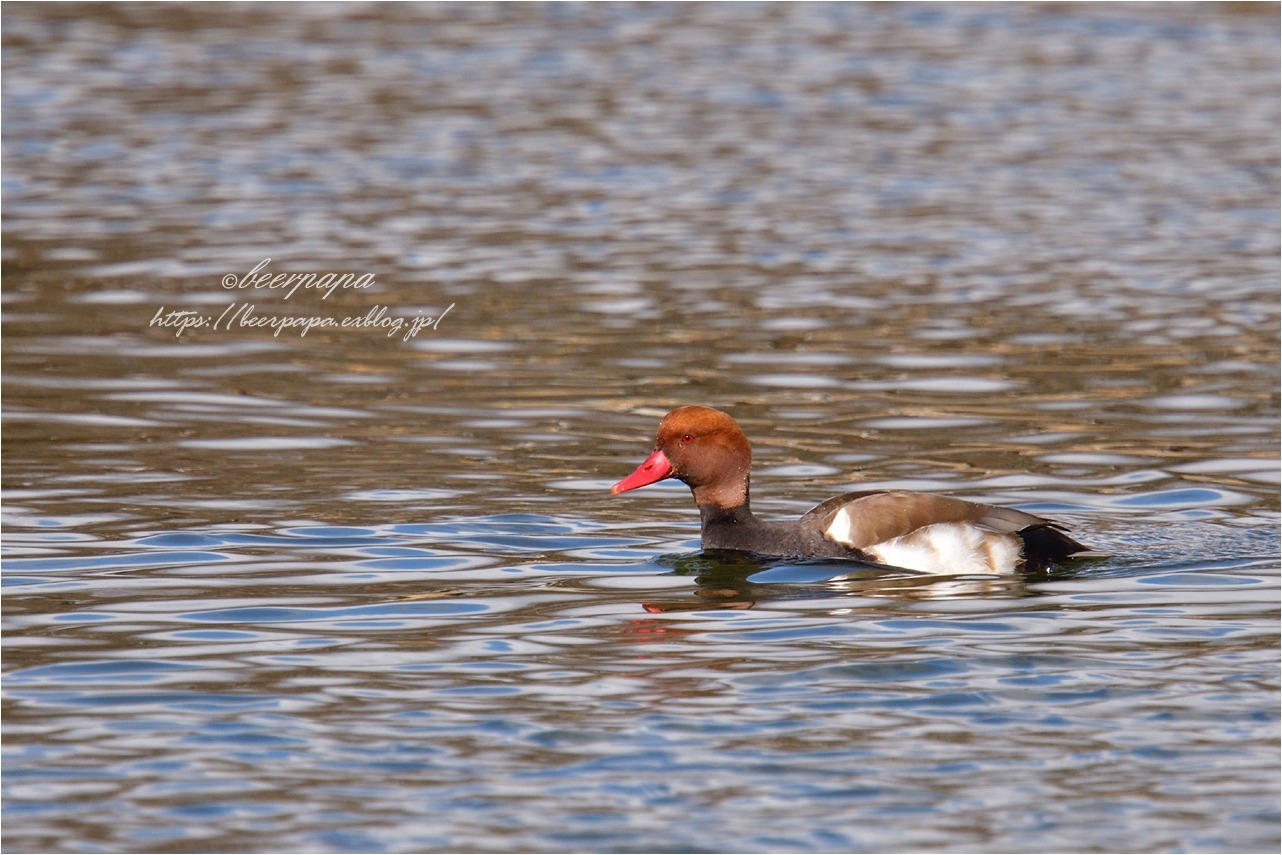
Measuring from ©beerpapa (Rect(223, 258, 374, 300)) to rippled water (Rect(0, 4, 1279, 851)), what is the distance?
0.78 ft


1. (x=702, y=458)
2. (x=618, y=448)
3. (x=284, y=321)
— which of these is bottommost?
(x=618, y=448)

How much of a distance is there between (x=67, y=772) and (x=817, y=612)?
143 inches

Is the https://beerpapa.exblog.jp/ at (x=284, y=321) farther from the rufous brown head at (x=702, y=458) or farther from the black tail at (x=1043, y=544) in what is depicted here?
the black tail at (x=1043, y=544)

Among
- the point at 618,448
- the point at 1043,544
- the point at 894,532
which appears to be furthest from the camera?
the point at 618,448

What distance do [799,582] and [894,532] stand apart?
56 centimetres

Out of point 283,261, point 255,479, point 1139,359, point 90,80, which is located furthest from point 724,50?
point 255,479

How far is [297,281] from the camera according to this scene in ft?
60.2

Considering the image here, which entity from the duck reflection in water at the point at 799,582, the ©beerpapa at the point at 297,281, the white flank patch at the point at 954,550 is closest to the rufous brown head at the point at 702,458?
the duck reflection in water at the point at 799,582

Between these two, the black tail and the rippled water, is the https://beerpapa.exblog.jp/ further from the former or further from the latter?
the black tail

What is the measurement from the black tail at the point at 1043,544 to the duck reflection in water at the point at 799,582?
122 mm

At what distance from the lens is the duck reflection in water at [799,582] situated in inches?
380

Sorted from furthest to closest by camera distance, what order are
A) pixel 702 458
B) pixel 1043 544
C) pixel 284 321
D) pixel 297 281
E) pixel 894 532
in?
pixel 297 281 < pixel 284 321 < pixel 702 458 < pixel 894 532 < pixel 1043 544

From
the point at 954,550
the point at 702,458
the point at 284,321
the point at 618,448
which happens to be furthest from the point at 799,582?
the point at 284,321

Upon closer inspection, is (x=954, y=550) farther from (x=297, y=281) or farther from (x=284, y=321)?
(x=297, y=281)
